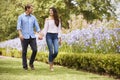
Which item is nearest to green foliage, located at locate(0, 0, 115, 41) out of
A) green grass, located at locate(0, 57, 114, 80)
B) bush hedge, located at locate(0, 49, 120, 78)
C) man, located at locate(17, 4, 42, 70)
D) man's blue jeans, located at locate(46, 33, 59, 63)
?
bush hedge, located at locate(0, 49, 120, 78)

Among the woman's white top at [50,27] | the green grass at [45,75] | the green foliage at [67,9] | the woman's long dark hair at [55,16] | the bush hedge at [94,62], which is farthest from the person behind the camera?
the green foliage at [67,9]

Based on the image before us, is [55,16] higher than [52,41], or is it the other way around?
[55,16]

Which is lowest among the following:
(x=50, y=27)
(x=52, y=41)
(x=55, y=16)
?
(x=52, y=41)

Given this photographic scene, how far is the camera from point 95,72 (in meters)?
11.2

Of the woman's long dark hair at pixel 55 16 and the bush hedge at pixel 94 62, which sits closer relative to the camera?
the bush hedge at pixel 94 62

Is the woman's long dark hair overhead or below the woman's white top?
overhead

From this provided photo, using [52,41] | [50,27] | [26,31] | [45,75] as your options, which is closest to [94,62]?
[52,41]

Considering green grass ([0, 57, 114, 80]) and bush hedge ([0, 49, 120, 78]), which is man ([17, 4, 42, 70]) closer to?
green grass ([0, 57, 114, 80])

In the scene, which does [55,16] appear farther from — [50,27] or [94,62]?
[94,62]

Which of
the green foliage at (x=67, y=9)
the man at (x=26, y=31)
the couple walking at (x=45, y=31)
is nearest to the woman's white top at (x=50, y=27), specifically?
the couple walking at (x=45, y=31)

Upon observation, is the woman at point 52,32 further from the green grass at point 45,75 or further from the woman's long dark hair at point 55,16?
the green grass at point 45,75

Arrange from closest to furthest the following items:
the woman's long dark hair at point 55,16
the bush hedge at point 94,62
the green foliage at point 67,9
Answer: the bush hedge at point 94,62, the woman's long dark hair at point 55,16, the green foliage at point 67,9

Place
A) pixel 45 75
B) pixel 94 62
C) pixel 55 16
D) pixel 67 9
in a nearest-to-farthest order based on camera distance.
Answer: pixel 45 75 → pixel 94 62 → pixel 55 16 → pixel 67 9

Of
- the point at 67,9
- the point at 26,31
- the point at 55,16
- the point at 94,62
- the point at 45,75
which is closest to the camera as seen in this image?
the point at 45,75
